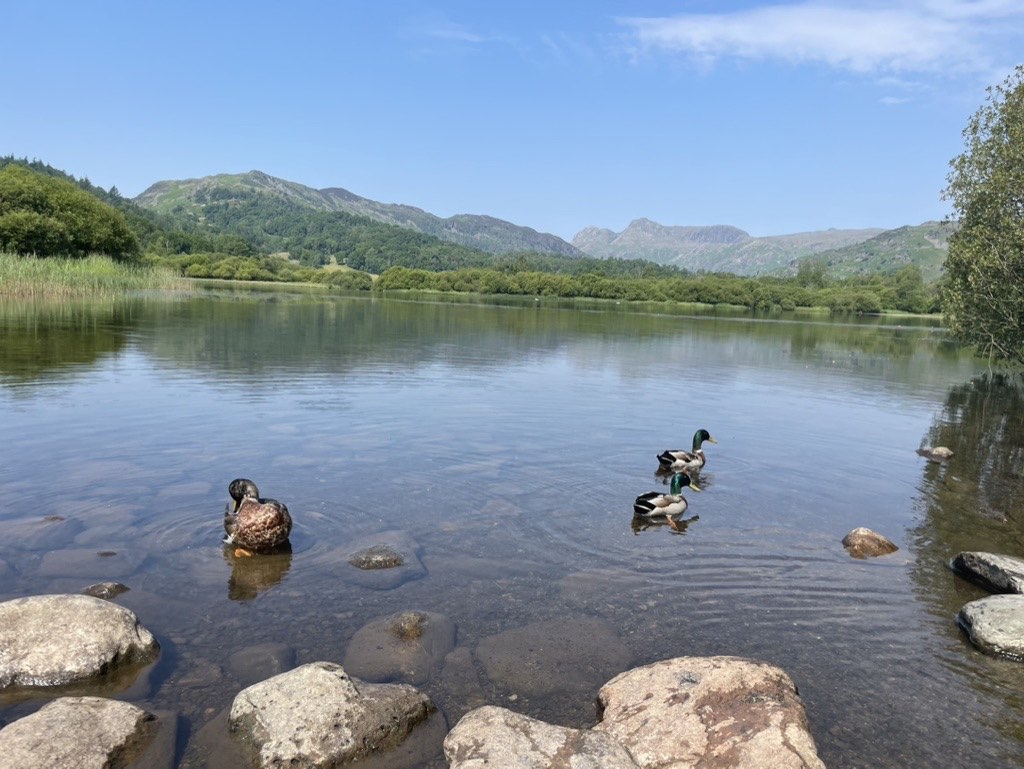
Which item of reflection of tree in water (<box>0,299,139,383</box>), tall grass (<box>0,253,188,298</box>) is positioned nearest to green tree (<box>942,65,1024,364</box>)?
reflection of tree in water (<box>0,299,139,383</box>)

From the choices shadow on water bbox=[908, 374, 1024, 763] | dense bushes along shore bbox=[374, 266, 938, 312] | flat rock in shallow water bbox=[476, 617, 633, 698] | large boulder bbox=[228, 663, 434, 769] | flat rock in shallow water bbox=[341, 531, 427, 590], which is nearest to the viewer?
large boulder bbox=[228, 663, 434, 769]

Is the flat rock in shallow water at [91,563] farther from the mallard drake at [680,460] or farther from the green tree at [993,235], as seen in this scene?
the green tree at [993,235]

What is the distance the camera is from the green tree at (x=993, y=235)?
29.7 metres

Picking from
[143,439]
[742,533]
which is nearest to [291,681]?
[742,533]

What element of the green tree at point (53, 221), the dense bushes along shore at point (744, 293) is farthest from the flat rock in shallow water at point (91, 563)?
the dense bushes along shore at point (744, 293)

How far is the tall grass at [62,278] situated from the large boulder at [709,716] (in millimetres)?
60952

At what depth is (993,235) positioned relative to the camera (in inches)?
1216

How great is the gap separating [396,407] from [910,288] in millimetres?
209554

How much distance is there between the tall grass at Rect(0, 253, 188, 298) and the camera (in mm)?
54500

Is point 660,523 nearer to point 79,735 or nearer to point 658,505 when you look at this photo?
point 658,505

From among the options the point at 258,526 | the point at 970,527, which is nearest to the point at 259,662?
the point at 258,526

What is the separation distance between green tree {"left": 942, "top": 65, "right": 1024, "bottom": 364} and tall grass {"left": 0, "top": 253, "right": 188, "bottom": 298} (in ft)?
205

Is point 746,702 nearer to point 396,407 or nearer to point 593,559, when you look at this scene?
point 593,559

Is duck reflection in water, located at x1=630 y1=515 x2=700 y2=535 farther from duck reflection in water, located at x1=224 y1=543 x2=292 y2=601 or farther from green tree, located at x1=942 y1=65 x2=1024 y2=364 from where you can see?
green tree, located at x1=942 y1=65 x2=1024 y2=364
